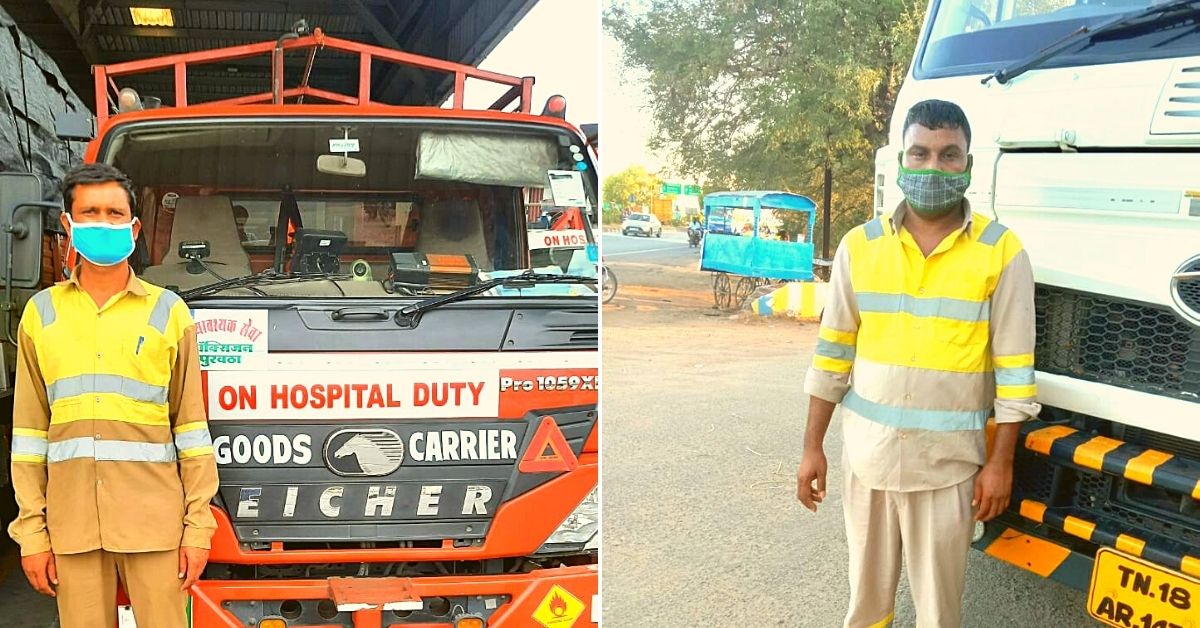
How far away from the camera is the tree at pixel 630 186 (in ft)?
72.0

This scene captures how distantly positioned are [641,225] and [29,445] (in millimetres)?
31208

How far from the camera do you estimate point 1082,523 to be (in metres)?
2.71

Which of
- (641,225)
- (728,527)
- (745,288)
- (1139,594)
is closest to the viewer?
(1139,594)

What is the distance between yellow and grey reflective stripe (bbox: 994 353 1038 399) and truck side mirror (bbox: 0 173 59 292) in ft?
9.65

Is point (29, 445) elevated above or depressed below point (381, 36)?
below

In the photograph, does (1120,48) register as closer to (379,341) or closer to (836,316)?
(836,316)

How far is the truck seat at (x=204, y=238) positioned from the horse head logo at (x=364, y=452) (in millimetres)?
852

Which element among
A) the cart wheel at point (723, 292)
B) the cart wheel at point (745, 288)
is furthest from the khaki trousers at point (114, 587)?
the cart wheel at point (745, 288)

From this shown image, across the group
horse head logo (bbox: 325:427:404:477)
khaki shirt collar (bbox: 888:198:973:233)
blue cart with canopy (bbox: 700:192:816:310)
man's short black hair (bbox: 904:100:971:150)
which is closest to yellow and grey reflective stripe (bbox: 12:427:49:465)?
horse head logo (bbox: 325:427:404:477)

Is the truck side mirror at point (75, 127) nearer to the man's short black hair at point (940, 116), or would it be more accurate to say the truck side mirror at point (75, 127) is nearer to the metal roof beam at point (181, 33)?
the man's short black hair at point (940, 116)

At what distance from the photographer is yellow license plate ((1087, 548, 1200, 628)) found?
8.01ft

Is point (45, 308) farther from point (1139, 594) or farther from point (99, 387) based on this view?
point (1139, 594)

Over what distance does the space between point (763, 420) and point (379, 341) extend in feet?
14.8

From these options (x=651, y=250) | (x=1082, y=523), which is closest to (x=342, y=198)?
(x=1082, y=523)
